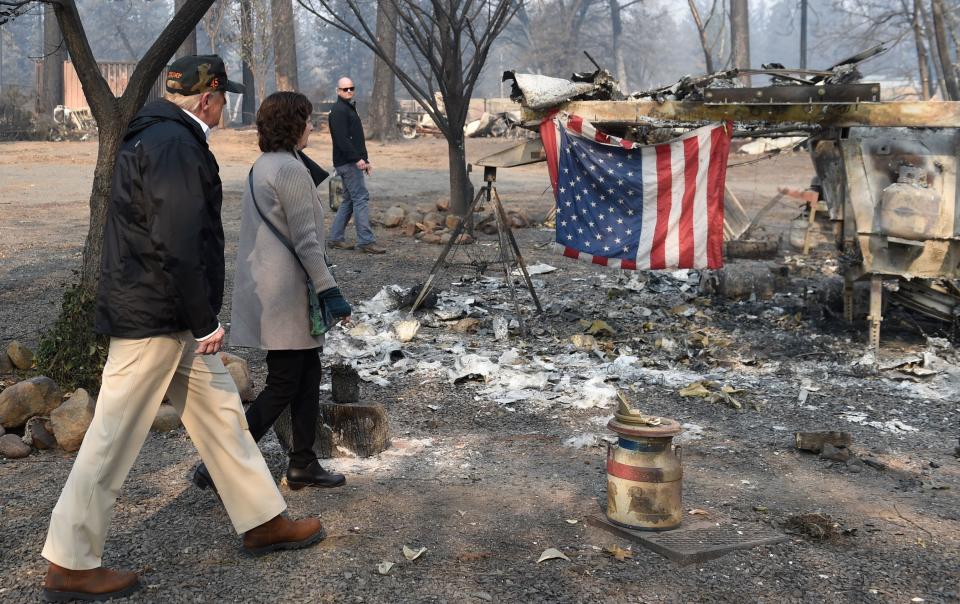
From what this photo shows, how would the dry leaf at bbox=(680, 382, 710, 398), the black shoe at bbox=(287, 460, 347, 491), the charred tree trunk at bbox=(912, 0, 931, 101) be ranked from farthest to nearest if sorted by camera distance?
1. the charred tree trunk at bbox=(912, 0, 931, 101)
2. the dry leaf at bbox=(680, 382, 710, 398)
3. the black shoe at bbox=(287, 460, 347, 491)

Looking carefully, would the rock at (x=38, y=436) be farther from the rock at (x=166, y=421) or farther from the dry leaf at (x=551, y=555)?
the dry leaf at (x=551, y=555)

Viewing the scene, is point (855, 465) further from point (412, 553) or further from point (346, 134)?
point (346, 134)

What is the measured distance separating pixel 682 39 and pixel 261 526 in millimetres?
131547

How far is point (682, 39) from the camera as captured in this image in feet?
420

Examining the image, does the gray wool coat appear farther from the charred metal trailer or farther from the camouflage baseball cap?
the charred metal trailer

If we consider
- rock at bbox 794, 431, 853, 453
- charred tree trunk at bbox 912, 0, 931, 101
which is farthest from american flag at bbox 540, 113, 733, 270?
charred tree trunk at bbox 912, 0, 931, 101

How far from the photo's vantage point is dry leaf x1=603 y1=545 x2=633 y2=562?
4099 mm

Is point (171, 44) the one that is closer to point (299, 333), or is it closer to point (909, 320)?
point (299, 333)

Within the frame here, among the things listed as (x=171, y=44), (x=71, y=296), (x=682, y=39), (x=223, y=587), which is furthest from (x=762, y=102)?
(x=682, y=39)

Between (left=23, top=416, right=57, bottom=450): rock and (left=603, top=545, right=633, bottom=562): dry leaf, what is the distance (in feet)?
10.4

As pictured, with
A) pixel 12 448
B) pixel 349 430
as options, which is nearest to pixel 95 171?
pixel 12 448

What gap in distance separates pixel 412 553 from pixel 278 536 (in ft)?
1.78

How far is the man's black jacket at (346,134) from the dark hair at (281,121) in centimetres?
710

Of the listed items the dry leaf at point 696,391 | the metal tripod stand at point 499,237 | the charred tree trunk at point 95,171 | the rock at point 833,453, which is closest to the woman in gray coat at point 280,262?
the charred tree trunk at point 95,171
